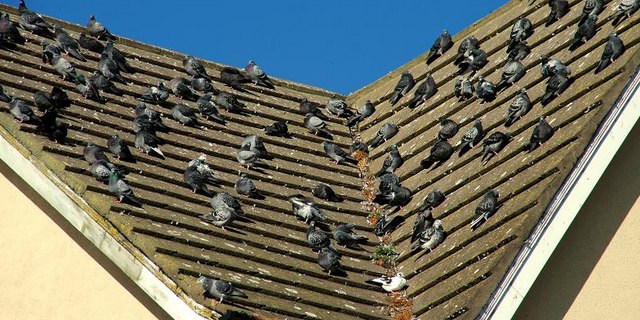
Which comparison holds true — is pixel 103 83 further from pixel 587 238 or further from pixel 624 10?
pixel 587 238

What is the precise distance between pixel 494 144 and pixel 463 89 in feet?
6.23

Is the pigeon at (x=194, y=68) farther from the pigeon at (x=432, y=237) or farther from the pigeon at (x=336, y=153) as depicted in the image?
the pigeon at (x=432, y=237)

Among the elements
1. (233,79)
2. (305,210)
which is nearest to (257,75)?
(233,79)

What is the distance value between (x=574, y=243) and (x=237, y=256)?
272 cm

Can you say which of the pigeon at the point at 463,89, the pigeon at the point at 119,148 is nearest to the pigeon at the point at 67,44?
the pigeon at the point at 119,148

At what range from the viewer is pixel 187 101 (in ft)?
53.1

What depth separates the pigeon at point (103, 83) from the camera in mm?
15211

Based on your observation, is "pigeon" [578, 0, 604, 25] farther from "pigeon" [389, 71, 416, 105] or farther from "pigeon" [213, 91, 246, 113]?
"pigeon" [213, 91, 246, 113]

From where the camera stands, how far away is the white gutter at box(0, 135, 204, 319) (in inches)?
458

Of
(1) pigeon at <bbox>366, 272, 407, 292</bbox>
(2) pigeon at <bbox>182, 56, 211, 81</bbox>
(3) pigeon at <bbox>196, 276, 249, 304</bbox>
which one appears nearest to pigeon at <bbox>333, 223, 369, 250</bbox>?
(1) pigeon at <bbox>366, 272, 407, 292</bbox>

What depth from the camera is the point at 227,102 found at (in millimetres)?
16328

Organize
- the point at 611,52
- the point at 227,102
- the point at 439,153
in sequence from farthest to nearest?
1. the point at 227,102
2. the point at 439,153
3. the point at 611,52

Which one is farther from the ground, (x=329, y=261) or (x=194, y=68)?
(x=194, y=68)

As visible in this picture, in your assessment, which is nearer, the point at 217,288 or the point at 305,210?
the point at 217,288
